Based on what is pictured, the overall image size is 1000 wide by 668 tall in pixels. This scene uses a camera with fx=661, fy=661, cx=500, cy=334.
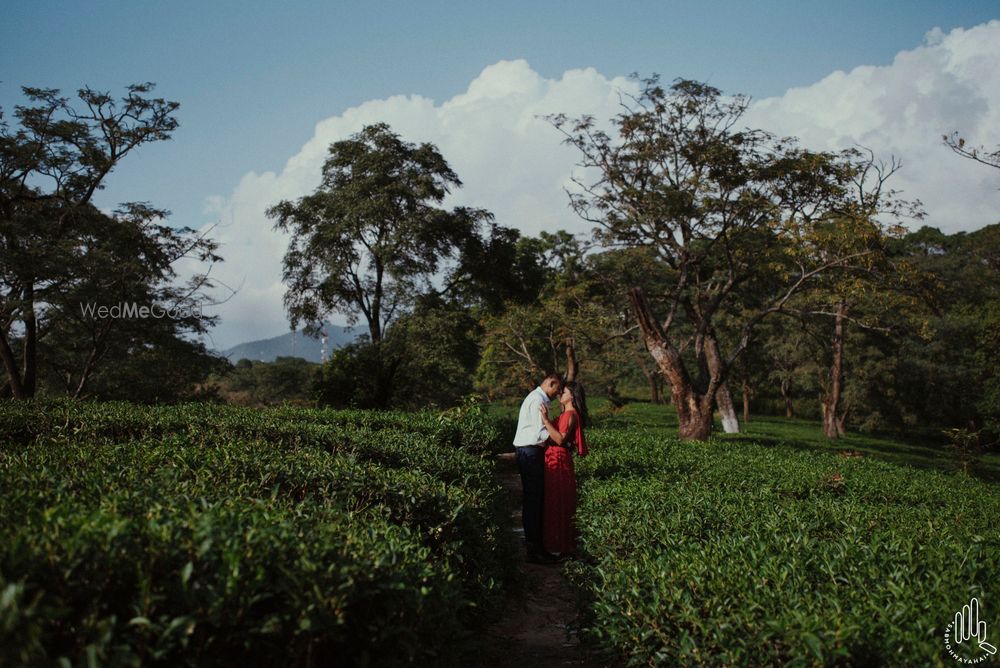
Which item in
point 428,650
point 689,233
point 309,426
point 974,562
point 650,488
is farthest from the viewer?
point 689,233

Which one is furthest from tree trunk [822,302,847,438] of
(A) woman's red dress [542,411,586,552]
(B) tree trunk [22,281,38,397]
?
(B) tree trunk [22,281,38,397]

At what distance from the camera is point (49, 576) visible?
2.10 meters

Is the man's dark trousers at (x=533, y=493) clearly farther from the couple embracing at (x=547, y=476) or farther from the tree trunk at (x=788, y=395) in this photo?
the tree trunk at (x=788, y=395)

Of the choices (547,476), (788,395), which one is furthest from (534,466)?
(788,395)

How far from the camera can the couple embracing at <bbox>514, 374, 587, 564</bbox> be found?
6906mm

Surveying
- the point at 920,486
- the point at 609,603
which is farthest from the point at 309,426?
the point at 920,486

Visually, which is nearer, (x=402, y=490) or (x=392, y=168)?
(x=402, y=490)

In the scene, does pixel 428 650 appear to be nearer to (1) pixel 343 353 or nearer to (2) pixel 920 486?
(2) pixel 920 486

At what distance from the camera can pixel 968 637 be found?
273cm

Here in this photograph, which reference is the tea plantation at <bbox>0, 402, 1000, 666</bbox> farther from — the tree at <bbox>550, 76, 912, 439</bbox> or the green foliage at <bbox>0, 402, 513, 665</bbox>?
the tree at <bbox>550, 76, 912, 439</bbox>

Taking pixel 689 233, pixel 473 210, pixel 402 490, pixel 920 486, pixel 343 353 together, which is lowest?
pixel 920 486

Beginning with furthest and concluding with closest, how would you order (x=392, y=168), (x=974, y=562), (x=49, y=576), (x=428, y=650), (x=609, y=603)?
1. (x=392, y=168)
2. (x=609, y=603)
3. (x=974, y=562)
4. (x=428, y=650)
5. (x=49, y=576)

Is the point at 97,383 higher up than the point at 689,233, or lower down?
lower down

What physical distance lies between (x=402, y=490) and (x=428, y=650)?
1.76 m
